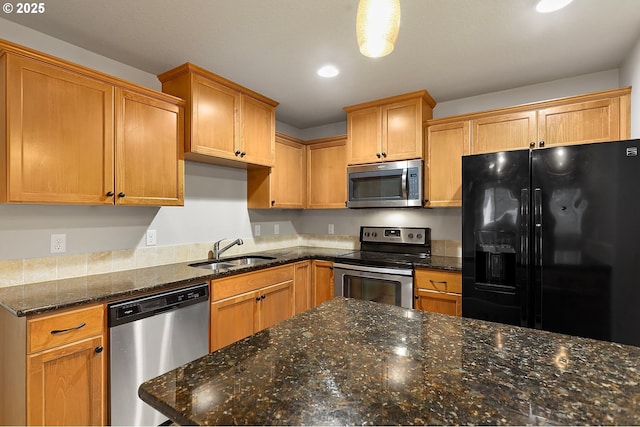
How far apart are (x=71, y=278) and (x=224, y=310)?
102 centimetres

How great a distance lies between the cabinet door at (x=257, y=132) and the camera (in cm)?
290

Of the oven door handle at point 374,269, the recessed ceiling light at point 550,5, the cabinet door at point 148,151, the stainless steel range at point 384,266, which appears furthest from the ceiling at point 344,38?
the oven door handle at point 374,269

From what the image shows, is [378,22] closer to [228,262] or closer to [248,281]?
[248,281]

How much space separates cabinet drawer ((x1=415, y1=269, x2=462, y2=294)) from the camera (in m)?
2.60

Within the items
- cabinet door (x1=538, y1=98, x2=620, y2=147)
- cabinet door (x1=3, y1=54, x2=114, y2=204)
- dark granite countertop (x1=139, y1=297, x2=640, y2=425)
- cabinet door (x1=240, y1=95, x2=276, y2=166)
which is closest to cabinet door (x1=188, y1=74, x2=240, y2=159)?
cabinet door (x1=240, y1=95, x2=276, y2=166)

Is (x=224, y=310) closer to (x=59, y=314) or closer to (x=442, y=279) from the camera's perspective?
(x=59, y=314)

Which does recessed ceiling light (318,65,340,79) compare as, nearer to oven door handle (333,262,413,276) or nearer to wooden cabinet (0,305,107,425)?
oven door handle (333,262,413,276)

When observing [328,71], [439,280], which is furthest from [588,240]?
[328,71]

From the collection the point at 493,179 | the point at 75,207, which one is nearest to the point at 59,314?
the point at 75,207

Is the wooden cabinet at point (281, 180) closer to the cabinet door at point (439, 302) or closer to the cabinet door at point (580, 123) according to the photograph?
the cabinet door at point (439, 302)

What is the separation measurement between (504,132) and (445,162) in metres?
0.53

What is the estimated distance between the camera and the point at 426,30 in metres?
1.98

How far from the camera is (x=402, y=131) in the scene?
3121mm

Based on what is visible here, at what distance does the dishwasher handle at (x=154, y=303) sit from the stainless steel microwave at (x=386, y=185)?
1.82 m
